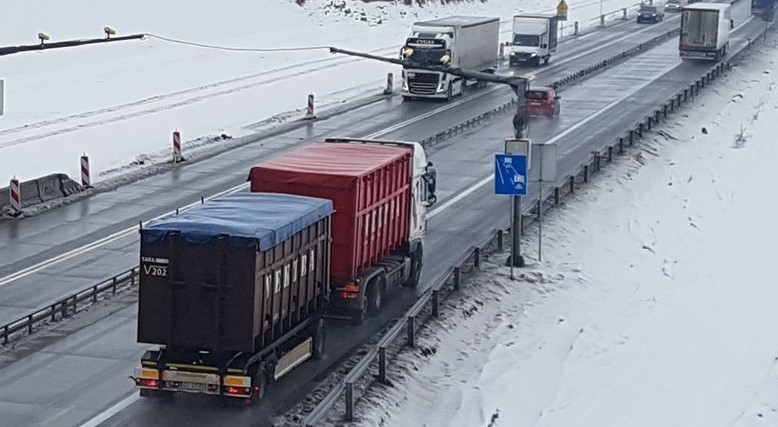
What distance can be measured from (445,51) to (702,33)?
20.5 meters

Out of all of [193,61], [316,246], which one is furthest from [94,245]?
[193,61]

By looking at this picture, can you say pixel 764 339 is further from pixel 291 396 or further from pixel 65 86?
pixel 65 86

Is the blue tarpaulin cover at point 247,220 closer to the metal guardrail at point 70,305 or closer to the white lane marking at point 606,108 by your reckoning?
the metal guardrail at point 70,305

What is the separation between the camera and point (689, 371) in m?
23.6

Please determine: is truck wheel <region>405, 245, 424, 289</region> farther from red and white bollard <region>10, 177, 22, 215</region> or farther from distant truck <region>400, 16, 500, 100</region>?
distant truck <region>400, 16, 500, 100</region>

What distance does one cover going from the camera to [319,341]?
2155 centimetres

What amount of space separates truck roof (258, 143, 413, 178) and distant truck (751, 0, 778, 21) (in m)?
81.1

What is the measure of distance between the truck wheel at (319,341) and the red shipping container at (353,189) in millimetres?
1536

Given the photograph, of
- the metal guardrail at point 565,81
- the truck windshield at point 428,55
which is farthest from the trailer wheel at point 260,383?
the truck windshield at point 428,55

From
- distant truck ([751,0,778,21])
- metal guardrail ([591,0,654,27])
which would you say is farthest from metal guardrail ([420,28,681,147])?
distant truck ([751,0,778,21])

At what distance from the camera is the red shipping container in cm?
2283

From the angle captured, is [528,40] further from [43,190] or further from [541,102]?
[43,190]

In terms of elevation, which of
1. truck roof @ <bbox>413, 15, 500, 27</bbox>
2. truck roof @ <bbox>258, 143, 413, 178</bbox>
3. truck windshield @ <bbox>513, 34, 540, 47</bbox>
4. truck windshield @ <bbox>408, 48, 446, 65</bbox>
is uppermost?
truck roof @ <bbox>258, 143, 413, 178</bbox>

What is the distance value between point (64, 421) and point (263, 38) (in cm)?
6715
